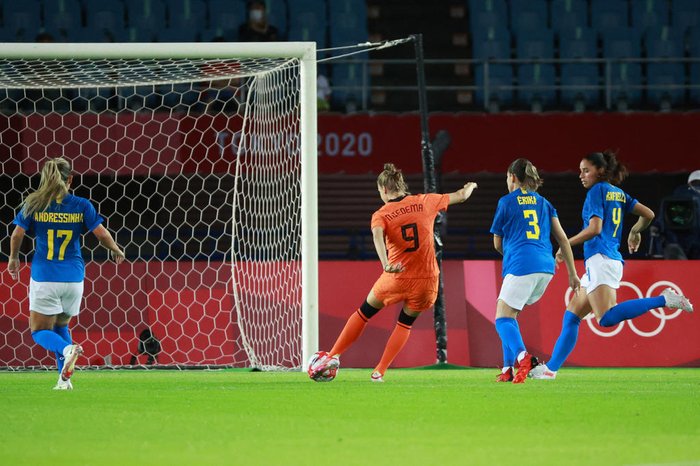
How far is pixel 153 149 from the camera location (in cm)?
1522

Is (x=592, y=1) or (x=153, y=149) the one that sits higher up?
(x=592, y=1)

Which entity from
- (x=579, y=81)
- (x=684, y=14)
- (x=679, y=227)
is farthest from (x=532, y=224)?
(x=684, y=14)

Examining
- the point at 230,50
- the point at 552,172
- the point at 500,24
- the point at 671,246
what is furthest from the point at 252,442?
the point at 500,24

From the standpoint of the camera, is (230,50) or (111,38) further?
(111,38)

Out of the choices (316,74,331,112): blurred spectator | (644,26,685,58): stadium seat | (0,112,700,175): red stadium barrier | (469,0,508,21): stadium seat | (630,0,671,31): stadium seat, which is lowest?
(0,112,700,175): red stadium barrier

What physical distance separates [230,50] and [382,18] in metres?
10.0

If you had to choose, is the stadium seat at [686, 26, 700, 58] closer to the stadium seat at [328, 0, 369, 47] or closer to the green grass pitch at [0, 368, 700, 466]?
the stadium seat at [328, 0, 369, 47]

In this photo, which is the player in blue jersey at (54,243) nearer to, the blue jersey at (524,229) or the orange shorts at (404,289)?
the orange shorts at (404,289)

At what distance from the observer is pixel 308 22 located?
62.1 feet

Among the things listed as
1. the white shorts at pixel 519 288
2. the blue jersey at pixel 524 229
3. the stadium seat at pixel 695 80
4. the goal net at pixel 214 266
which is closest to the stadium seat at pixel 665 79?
the stadium seat at pixel 695 80

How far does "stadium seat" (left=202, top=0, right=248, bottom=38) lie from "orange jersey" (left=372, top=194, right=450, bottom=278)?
10.2 meters

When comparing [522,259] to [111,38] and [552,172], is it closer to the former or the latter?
[552,172]

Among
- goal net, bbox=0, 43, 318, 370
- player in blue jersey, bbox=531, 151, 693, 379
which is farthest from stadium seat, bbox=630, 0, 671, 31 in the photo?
player in blue jersey, bbox=531, 151, 693, 379

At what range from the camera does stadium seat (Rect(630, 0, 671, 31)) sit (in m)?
19.5
